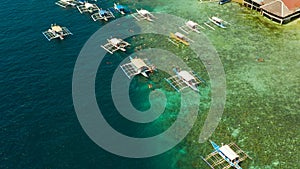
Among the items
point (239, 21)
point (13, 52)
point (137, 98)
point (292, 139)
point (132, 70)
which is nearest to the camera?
point (292, 139)

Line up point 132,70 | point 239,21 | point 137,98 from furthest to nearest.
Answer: point 239,21 → point 132,70 → point 137,98

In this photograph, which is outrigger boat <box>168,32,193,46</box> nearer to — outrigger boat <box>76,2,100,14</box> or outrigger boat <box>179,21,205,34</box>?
outrigger boat <box>179,21,205,34</box>

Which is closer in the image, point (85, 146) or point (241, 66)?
point (85, 146)

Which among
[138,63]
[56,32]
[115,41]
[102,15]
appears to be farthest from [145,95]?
[102,15]

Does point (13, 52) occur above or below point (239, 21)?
below

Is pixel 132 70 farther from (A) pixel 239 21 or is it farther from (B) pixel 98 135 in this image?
(A) pixel 239 21

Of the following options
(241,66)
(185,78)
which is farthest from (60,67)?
(241,66)
